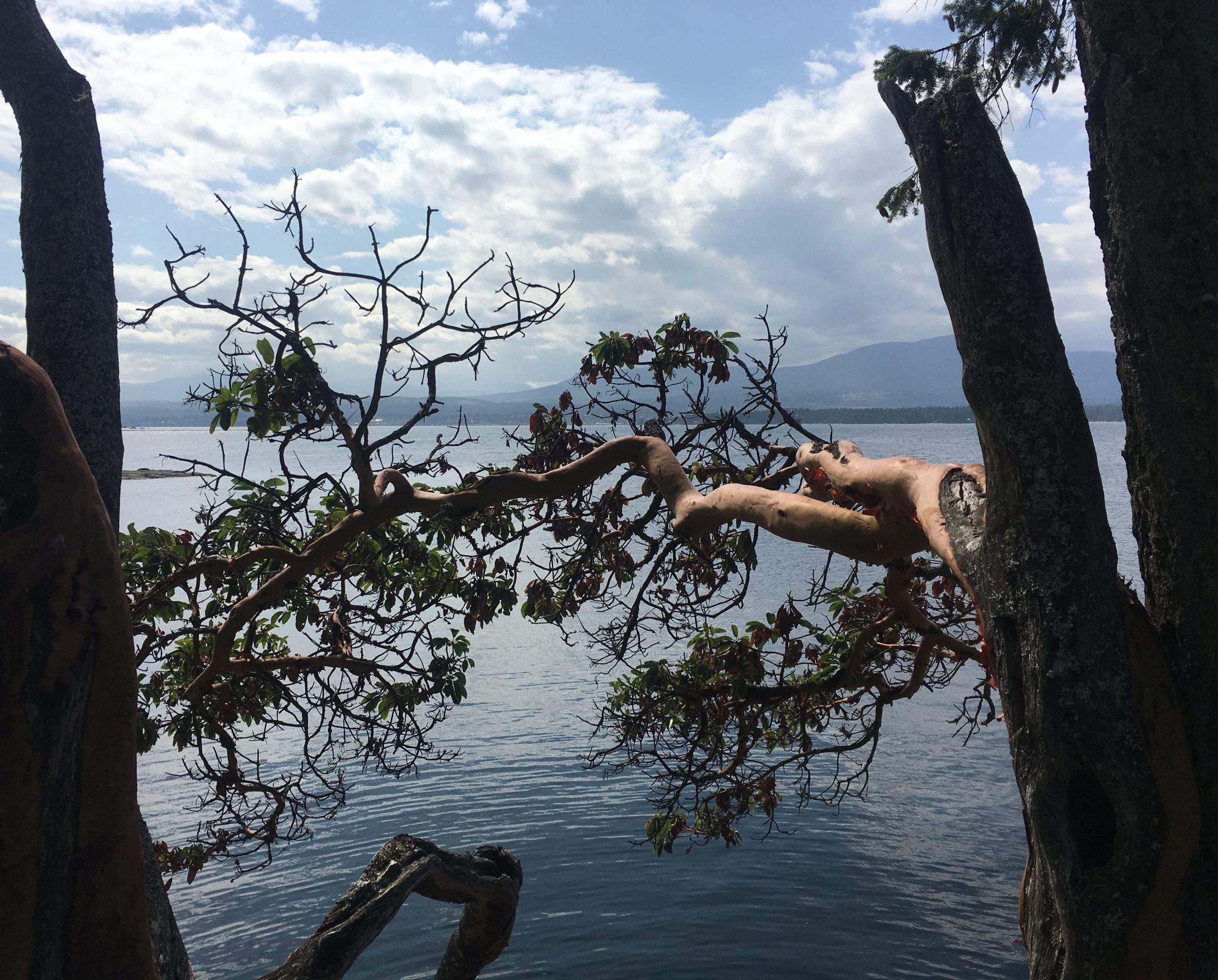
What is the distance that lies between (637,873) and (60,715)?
12875mm

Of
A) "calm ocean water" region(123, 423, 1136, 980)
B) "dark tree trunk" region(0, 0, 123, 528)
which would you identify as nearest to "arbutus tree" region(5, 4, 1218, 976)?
"dark tree trunk" region(0, 0, 123, 528)

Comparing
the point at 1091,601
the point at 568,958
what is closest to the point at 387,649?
the point at 1091,601

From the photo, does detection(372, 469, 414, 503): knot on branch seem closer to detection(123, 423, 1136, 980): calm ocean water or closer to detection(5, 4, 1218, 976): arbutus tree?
detection(5, 4, 1218, 976): arbutus tree

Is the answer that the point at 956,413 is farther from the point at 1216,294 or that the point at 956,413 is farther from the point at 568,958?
the point at 1216,294

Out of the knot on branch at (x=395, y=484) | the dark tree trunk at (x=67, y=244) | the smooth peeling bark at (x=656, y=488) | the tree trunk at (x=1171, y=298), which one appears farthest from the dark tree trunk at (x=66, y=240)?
the tree trunk at (x=1171, y=298)

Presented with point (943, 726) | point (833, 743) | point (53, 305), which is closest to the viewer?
point (53, 305)

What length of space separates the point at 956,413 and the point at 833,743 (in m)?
41.0

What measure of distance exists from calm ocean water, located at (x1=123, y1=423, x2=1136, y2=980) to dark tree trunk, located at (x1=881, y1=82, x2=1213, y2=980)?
8789 millimetres

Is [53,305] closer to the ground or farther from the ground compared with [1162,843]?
farther from the ground

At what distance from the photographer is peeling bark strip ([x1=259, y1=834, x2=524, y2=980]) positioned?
3066 millimetres

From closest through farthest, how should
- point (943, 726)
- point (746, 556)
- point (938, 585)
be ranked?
point (746, 556) → point (938, 585) → point (943, 726)

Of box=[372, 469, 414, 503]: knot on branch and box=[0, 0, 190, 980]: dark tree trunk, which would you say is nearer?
box=[0, 0, 190, 980]: dark tree trunk

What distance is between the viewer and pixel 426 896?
154 inches

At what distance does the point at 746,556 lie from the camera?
19.3 ft
